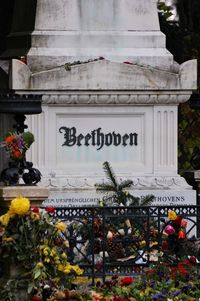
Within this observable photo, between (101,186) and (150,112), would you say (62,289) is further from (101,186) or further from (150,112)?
(150,112)

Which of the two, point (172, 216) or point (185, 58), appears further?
point (185, 58)

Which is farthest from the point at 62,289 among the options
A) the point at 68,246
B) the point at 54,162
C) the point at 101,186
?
the point at 54,162

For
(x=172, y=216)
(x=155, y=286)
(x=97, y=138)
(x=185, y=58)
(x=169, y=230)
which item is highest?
(x=185, y=58)

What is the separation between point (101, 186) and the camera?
63.6 feet

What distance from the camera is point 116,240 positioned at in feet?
57.2

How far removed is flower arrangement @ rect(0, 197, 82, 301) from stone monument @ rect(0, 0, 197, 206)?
14.4 feet

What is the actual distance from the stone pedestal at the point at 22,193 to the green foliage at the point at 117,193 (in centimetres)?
223

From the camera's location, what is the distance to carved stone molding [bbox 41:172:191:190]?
20531 mm

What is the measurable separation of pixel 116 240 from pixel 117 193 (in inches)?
65.1

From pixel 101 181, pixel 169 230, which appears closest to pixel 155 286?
pixel 169 230

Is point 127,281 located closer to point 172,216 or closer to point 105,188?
point 172,216

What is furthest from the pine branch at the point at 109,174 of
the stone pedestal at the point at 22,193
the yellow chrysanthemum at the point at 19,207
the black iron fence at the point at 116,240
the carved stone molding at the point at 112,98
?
the yellow chrysanthemum at the point at 19,207

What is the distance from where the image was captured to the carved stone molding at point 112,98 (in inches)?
808

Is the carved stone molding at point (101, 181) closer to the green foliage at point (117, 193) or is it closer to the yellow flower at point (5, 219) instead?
the green foliage at point (117, 193)
